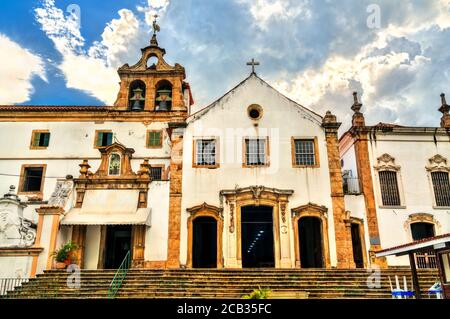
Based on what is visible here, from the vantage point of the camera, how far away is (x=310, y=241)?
21.5 metres

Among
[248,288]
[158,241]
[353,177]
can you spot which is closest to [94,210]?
[158,241]

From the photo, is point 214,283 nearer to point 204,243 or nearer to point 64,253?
point 204,243

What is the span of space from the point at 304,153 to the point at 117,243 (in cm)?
1133

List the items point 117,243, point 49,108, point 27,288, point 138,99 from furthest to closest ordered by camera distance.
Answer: point 138,99 < point 49,108 < point 117,243 < point 27,288

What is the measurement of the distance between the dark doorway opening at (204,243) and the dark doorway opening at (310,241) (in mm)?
4899

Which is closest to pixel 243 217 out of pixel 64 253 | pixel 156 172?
pixel 156 172

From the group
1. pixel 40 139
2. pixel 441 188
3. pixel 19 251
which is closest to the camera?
pixel 19 251

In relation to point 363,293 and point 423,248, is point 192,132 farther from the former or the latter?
point 423,248

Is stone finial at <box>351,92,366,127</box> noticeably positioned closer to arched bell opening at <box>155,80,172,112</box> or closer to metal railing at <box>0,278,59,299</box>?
arched bell opening at <box>155,80,172,112</box>

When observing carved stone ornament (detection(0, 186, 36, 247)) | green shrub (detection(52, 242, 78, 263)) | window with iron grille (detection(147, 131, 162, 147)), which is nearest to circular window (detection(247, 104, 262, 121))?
window with iron grille (detection(147, 131, 162, 147))

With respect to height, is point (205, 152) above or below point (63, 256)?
above

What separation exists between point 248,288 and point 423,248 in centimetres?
684

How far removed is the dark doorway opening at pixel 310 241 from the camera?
20.6 meters

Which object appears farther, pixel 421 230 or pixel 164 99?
pixel 164 99
